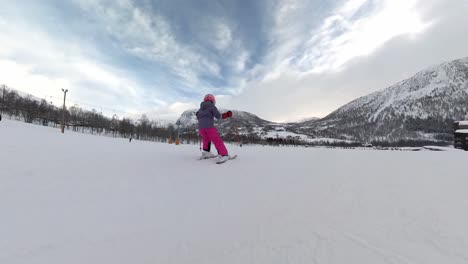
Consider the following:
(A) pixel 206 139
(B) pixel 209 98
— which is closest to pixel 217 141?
(A) pixel 206 139

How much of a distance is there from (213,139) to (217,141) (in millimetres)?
174

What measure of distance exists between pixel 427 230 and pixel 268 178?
236 cm

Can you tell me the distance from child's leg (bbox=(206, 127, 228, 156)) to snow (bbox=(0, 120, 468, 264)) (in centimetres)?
229

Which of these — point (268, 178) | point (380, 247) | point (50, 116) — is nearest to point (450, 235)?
point (380, 247)

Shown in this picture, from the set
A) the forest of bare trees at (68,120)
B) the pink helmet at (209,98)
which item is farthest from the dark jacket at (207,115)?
the forest of bare trees at (68,120)

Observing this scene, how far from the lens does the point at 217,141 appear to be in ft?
21.6

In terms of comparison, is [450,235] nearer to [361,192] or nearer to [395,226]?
[395,226]

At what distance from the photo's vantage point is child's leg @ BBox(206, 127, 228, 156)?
639 cm

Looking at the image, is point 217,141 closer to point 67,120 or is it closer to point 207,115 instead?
point 207,115

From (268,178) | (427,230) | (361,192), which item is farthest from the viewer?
(268,178)

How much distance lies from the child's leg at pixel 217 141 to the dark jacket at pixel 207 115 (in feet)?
0.82

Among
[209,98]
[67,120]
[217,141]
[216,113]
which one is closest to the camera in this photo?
[217,141]

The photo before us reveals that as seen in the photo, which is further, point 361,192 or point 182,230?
point 361,192

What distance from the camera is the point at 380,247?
1.76 metres
